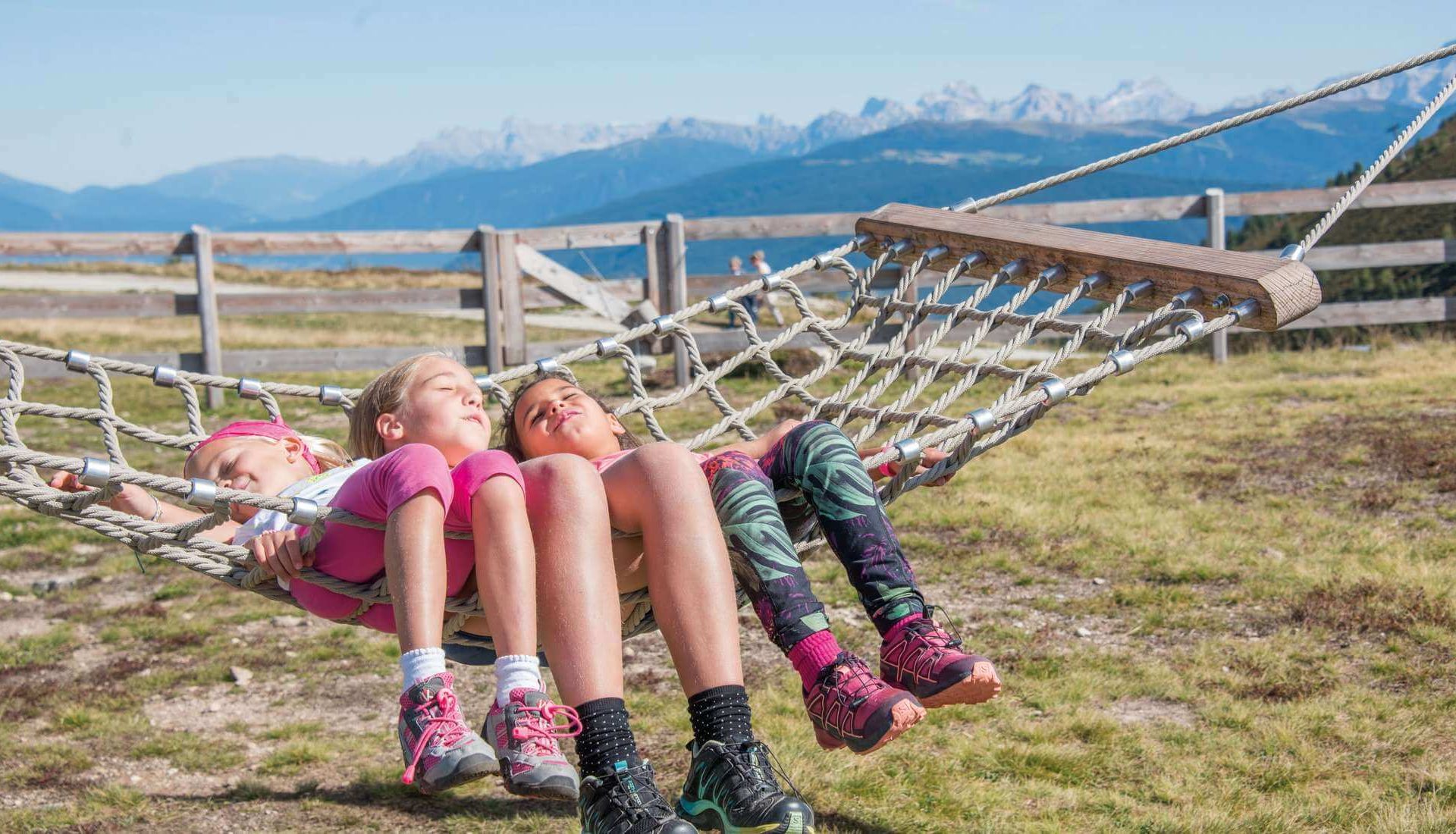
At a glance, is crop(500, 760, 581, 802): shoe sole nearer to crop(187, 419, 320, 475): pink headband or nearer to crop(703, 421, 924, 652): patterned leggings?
crop(703, 421, 924, 652): patterned leggings

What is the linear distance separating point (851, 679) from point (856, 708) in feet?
0.17

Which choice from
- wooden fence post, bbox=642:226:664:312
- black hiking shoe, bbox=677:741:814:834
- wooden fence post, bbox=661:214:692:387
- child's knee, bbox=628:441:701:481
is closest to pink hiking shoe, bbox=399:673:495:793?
black hiking shoe, bbox=677:741:814:834

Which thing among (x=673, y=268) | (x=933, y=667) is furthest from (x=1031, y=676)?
(x=673, y=268)

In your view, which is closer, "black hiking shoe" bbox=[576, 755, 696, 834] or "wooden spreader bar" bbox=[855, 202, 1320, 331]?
"black hiking shoe" bbox=[576, 755, 696, 834]

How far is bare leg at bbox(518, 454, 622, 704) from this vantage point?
5.42ft

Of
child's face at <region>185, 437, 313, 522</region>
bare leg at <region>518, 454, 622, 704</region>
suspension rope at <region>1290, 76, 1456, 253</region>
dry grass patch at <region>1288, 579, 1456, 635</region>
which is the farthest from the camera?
dry grass patch at <region>1288, 579, 1456, 635</region>

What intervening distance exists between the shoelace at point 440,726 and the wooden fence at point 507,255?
226 inches

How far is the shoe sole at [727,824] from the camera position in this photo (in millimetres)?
1562

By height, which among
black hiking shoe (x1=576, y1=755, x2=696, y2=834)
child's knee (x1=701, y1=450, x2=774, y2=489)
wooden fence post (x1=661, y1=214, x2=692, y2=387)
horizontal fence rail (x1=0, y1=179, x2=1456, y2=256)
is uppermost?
horizontal fence rail (x1=0, y1=179, x2=1456, y2=256)

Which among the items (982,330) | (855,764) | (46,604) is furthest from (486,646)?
(46,604)

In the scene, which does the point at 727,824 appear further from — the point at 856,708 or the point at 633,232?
the point at 633,232

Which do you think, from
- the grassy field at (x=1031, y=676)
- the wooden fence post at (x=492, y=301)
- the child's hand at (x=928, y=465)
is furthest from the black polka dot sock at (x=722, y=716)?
the wooden fence post at (x=492, y=301)

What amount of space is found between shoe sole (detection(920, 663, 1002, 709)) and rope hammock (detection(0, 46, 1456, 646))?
0.35m

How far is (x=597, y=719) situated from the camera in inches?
63.4
